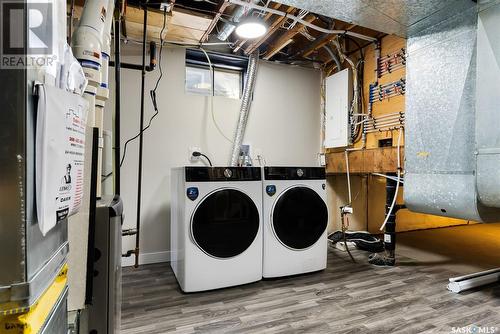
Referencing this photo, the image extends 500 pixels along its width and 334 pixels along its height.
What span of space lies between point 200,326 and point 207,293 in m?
0.40

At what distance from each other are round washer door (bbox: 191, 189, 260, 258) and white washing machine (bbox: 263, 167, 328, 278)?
16cm

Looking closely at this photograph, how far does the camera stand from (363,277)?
2.10m

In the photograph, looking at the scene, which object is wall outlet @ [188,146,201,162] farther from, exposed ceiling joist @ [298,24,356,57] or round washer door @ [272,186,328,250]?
exposed ceiling joist @ [298,24,356,57]

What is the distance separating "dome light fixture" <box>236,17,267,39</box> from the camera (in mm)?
2021

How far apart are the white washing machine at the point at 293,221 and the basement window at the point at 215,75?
1.25 metres

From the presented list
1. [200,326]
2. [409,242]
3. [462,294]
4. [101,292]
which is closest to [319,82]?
[409,242]

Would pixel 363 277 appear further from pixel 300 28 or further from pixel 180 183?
pixel 300 28

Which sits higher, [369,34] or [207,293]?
[369,34]

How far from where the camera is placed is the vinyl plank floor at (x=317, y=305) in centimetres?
144

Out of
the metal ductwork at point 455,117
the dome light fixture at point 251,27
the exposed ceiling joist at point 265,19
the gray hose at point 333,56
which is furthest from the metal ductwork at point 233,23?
the metal ductwork at point 455,117
